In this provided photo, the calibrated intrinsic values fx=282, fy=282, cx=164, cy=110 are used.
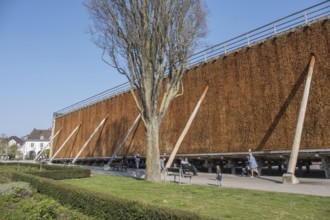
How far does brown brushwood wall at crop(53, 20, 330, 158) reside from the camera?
1564 cm

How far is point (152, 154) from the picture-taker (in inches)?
577

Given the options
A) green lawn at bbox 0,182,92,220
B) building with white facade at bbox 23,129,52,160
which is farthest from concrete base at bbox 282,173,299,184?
building with white facade at bbox 23,129,52,160

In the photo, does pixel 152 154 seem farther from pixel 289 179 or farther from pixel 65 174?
pixel 289 179

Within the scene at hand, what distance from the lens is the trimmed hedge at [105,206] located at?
5.56m

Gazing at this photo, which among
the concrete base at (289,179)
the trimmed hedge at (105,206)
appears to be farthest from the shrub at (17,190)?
the concrete base at (289,179)

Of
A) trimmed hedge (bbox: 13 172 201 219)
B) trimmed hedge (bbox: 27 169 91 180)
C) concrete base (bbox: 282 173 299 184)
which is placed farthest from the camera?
trimmed hedge (bbox: 27 169 91 180)

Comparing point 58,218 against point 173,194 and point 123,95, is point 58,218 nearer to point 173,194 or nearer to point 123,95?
point 173,194

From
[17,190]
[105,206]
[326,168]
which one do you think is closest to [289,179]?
[326,168]

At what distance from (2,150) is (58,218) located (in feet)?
247

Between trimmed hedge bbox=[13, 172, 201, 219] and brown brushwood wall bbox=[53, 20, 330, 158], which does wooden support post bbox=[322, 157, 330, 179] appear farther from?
trimmed hedge bbox=[13, 172, 201, 219]

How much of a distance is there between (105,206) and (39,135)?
309ft

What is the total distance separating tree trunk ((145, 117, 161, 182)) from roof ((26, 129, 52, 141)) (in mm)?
86299

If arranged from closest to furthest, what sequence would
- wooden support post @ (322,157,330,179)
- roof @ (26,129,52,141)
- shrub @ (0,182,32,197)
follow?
1. shrub @ (0,182,32,197)
2. wooden support post @ (322,157,330,179)
3. roof @ (26,129,52,141)

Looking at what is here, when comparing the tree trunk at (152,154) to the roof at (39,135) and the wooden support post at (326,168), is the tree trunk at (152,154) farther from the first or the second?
the roof at (39,135)
